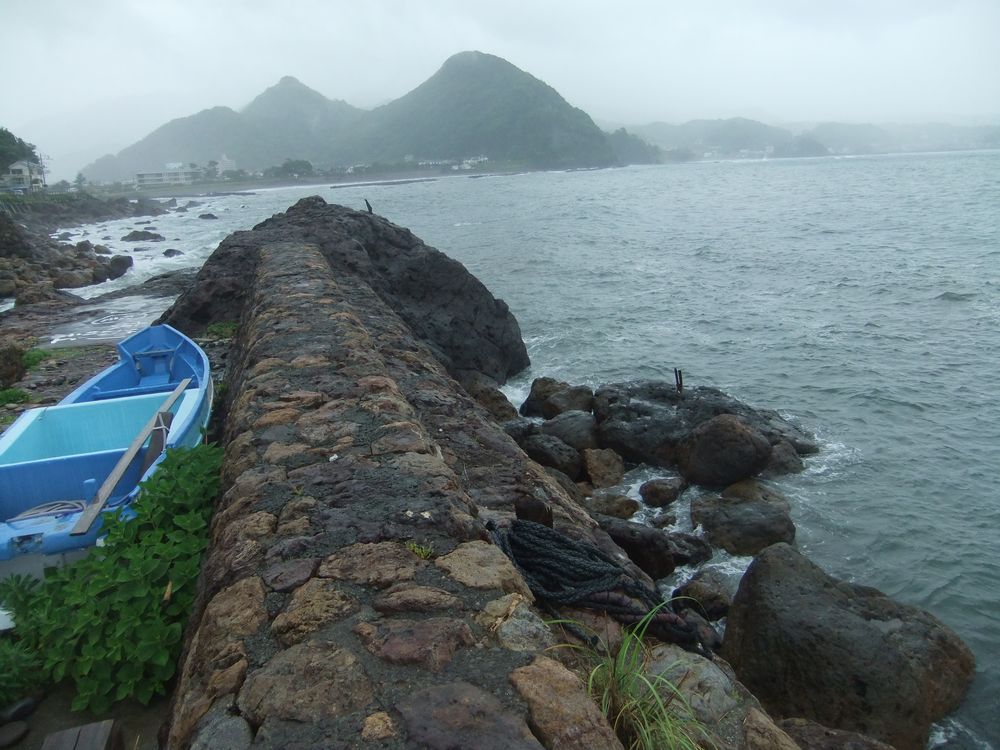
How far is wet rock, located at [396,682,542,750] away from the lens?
2.30 metres

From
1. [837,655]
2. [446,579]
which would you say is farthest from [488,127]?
[446,579]

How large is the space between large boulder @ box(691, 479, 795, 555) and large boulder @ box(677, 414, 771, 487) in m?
0.60

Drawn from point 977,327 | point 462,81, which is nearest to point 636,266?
point 977,327

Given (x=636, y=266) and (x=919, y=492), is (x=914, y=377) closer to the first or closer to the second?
(x=919, y=492)

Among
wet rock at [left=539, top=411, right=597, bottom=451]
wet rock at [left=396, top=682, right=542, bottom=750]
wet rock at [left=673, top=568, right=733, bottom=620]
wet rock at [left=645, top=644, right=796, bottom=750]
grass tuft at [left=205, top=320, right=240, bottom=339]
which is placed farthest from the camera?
wet rock at [left=539, top=411, right=597, bottom=451]

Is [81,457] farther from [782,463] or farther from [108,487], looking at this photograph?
[782,463]

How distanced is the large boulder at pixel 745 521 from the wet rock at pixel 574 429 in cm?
254

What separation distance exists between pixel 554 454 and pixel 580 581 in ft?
26.6

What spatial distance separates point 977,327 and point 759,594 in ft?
57.1

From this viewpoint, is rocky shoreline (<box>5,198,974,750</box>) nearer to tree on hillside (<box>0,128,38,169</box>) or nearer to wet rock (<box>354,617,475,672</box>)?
wet rock (<box>354,617,475,672</box>)

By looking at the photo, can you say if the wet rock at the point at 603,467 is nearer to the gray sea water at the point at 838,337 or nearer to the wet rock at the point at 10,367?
the gray sea water at the point at 838,337

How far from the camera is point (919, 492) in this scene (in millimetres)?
11305

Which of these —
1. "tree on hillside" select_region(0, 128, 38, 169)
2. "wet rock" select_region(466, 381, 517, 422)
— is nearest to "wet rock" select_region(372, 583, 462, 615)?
"wet rock" select_region(466, 381, 517, 422)

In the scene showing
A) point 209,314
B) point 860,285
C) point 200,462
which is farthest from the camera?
point 860,285
